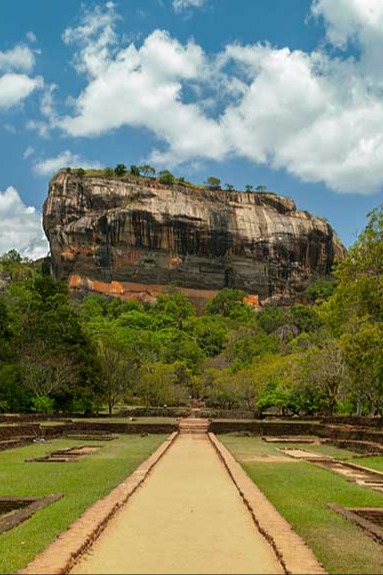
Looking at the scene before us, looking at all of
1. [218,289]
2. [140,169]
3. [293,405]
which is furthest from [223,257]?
[293,405]

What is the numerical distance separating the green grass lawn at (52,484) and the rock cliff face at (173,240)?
83.8m

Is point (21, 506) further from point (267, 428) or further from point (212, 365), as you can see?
point (212, 365)

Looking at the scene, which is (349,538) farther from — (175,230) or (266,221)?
(266,221)

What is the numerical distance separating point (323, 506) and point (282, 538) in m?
3.46

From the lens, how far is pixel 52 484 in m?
12.3

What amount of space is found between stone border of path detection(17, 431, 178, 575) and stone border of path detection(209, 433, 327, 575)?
2.07m

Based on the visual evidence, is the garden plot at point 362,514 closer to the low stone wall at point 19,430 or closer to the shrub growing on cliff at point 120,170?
the low stone wall at point 19,430

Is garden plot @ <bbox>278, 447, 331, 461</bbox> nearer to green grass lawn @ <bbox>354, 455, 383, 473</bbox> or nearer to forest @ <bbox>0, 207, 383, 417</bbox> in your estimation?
green grass lawn @ <bbox>354, 455, 383, 473</bbox>

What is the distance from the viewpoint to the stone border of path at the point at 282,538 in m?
5.93

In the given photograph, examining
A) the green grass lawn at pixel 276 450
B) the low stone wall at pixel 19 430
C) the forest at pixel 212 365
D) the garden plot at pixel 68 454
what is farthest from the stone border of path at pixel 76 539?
the low stone wall at pixel 19 430

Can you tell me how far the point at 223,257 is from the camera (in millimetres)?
110500

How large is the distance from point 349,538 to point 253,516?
138cm

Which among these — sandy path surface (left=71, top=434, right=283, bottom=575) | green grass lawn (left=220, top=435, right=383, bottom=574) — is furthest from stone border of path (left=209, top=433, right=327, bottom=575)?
green grass lawn (left=220, top=435, right=383, bottom=574)

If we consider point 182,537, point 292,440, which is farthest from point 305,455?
point 182,537
